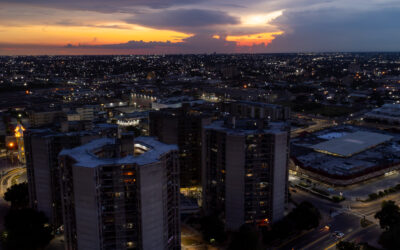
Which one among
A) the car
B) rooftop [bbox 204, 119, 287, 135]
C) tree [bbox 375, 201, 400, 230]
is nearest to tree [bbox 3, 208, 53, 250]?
rooftop [bbox 204, 119, 287, 135]

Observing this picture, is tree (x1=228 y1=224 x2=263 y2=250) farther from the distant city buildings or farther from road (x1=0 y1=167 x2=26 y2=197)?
road (x1=0 y1=167 x2=26 y2=197)

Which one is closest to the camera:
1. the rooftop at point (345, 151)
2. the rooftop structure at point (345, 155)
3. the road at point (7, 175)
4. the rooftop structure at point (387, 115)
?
the road at point (7, 175)

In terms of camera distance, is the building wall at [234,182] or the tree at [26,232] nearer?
the tree at [26,232]

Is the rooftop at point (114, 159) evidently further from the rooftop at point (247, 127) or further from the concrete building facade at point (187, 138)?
the concrete building facade at point (187, 138)

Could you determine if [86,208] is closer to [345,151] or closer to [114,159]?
[114,159]

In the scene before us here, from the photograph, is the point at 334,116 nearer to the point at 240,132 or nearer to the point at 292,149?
the point at 292,149

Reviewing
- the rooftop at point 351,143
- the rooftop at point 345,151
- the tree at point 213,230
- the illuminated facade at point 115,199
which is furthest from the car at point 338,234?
the rooftop at point 351,143

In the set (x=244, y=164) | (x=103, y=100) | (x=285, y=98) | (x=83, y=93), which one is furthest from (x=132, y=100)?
(x=244, y=164)
